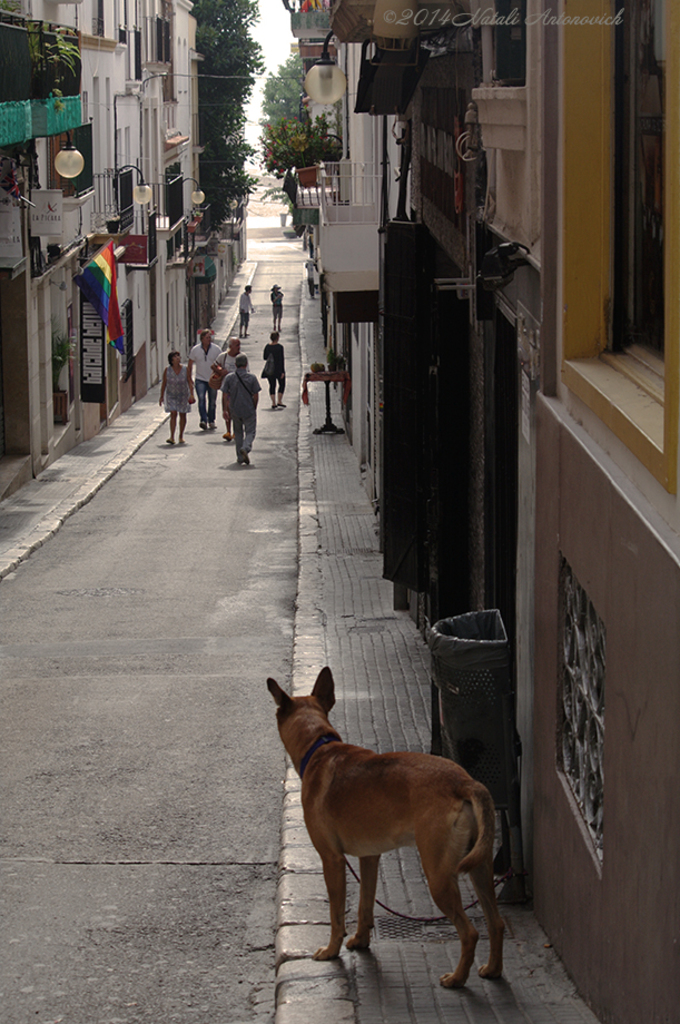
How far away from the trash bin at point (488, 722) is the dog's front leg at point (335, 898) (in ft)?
2.52

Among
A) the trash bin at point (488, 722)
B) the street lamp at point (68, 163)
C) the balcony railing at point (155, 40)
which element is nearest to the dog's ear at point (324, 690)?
the trash bin at point (488, 722)

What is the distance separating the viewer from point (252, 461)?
22.5 m

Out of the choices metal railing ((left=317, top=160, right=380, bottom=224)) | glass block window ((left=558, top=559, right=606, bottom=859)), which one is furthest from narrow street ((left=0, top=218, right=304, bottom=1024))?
metal railing ((left=317, top=160, right=380, bottom=224))

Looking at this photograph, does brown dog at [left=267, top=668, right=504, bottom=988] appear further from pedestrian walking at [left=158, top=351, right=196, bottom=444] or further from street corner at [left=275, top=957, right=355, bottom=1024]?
pedestrian walking at [left=158, top=351, right=196, bottom=444]

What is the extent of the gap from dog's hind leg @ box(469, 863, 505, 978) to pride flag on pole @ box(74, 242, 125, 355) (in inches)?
770

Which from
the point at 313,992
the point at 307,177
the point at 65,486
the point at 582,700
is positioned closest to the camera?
the point at 582,700

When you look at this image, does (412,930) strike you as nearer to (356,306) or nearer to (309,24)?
(356,306)

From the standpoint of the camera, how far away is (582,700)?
4.53 meters

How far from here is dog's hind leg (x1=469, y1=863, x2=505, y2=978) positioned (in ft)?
15.4

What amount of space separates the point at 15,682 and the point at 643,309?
652cm

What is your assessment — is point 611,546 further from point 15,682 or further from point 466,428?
point 15,682

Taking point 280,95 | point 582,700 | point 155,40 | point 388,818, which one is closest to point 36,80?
point 388,818

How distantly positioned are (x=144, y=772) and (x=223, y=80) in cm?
4915

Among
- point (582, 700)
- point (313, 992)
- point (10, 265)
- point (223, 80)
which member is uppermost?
point (223, 80)
